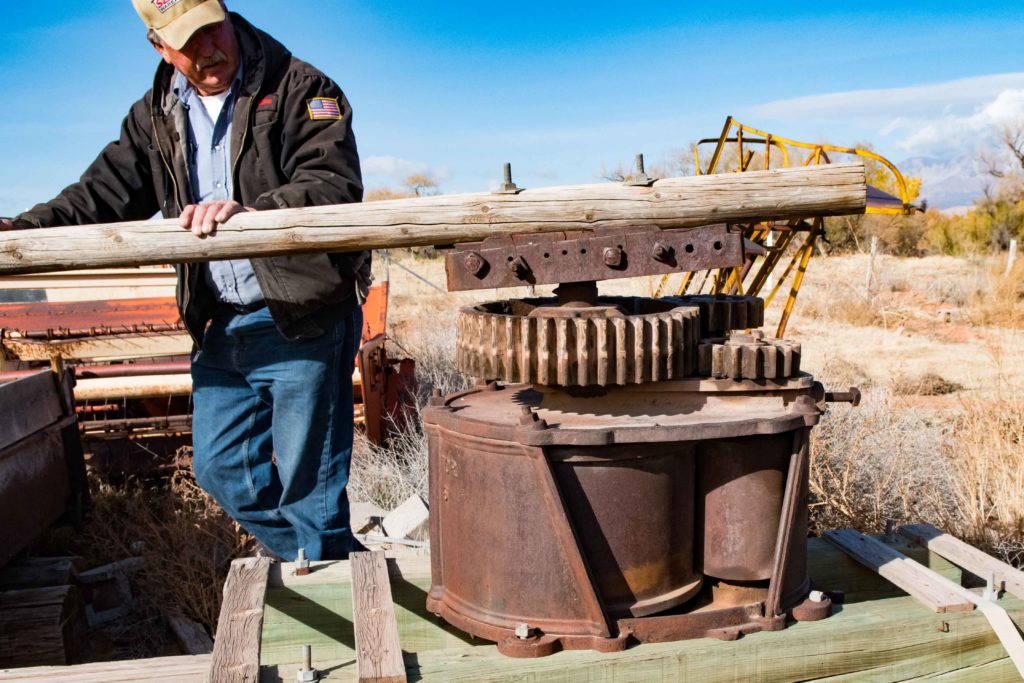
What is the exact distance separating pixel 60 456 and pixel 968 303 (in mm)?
14006

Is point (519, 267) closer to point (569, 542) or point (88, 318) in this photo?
point (569, 542)

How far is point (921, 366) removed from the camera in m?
9.74

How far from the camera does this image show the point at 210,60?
10.1 feet

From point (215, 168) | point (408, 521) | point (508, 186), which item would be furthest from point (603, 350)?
point (408, 521)

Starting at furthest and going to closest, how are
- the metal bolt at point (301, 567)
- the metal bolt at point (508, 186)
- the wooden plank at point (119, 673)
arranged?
1. the metal bolt at point (301, 567)
2. the metal bolt at point (508, 186)
3. the wooden plank at point (119, 673)

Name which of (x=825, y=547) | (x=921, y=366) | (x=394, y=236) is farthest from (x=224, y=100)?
(x=921, y=366)

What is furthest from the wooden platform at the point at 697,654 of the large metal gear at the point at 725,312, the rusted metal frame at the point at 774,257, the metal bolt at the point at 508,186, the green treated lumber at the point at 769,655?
the rusted metal frame at the point at 774,257

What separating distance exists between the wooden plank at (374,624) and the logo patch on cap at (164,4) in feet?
5.91

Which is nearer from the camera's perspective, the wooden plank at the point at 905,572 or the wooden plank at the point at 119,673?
the wooden plank at the point at 119,673

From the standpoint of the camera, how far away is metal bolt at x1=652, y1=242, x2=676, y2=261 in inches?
82.1

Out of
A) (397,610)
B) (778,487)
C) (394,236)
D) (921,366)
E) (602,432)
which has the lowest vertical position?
(921,366)

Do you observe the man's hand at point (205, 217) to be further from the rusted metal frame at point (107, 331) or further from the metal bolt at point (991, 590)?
the rusted metal frame at point (107, 331)

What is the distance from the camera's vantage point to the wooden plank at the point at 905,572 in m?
2.27

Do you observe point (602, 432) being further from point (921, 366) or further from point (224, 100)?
point (921, 366)
